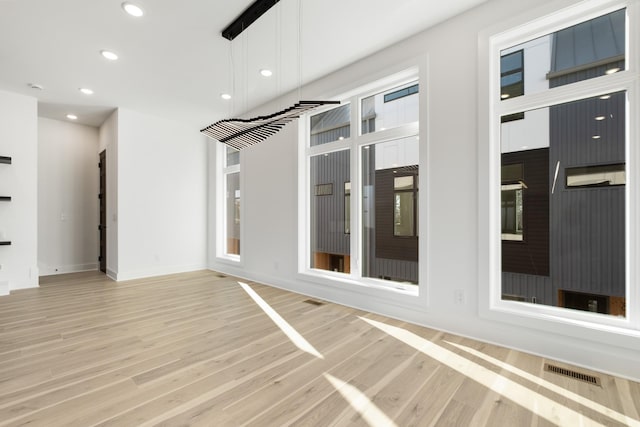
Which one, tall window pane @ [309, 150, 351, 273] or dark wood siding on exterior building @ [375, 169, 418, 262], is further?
tall window pane @ [309, 150, 351, 273]

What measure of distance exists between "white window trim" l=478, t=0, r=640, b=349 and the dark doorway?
6.97m

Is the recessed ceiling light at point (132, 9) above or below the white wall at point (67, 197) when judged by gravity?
above

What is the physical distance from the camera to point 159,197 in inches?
248

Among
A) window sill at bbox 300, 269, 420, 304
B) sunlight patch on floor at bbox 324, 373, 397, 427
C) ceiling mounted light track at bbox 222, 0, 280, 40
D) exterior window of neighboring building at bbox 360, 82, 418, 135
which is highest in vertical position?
ceiling mounted light track at bbox 222, 0, 280, 40

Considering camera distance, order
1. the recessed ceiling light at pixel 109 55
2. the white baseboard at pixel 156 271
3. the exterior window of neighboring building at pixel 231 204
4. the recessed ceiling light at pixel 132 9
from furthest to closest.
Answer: the exterior window of neighboring building at pixel 231 204 < the white baseboard at pixel 156 271 < the recessed ceiling light at pixel 109 55 < the recessed ceiling light at pixel 132 9

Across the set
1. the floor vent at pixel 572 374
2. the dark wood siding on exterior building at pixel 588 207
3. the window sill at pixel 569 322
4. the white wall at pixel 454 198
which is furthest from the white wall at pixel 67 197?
the dark wood siding on exterior building at pixel 588 207

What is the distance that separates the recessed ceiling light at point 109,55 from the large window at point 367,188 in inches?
108

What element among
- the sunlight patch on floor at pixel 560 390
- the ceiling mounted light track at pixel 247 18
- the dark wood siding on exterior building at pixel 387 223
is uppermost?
the ceiling mounted light track at pixel 247 18

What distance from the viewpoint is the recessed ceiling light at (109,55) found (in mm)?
3719

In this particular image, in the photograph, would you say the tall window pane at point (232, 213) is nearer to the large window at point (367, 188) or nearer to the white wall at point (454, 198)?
the large window at point (367, 188)

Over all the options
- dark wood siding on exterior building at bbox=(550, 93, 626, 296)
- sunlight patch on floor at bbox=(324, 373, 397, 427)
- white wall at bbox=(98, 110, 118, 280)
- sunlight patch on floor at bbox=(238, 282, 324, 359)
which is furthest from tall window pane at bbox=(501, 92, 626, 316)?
white wall at bbox=(98, 110, 118, 280)

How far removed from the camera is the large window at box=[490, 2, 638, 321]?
8.20ft

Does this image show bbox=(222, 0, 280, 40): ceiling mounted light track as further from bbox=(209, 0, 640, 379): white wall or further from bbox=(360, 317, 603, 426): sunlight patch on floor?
bbox=(360, 317, 603, 426): sunlight patch on floor

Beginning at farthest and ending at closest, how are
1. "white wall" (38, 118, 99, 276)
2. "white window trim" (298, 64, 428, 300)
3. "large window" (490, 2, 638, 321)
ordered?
"white wall" (38, 118, 99, 276) → "white window trim" (298, 64, 428, 300) → "large window" (490, 2, 638, 321)
